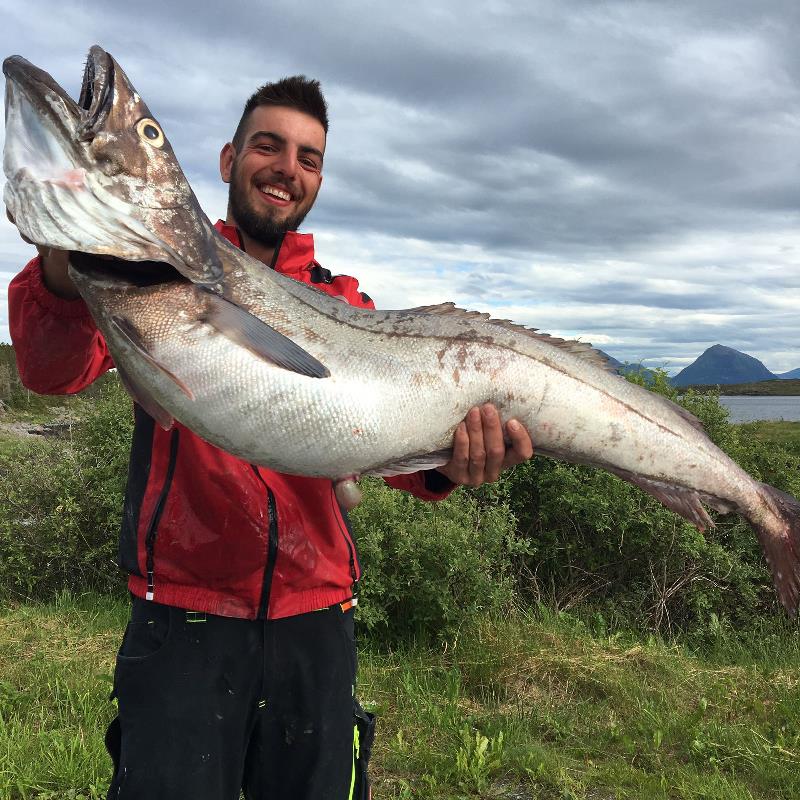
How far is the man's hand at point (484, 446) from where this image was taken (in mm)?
3141

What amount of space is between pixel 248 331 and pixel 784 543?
Answer: 3041 mm

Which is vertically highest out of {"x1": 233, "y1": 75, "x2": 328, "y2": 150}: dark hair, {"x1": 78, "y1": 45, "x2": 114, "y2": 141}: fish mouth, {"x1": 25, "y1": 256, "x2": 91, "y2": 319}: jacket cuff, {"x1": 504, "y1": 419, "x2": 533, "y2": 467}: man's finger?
{"x1": 233, "y1": 75, "x2": 328, "y2": 150}: dark hair

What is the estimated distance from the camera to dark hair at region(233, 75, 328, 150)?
3884 mm

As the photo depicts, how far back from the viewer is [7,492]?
8.50 m

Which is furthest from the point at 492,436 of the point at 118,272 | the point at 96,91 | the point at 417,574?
the point at 417,574

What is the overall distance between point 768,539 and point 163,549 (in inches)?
121

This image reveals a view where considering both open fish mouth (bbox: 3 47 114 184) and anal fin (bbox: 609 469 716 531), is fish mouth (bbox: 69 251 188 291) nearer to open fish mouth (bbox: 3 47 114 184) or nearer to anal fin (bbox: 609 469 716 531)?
open fish mouth (bbox: 3 47 114 184)

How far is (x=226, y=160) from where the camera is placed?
4027 millimetres

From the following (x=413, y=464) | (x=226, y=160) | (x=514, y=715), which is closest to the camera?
(x=413, y=464)

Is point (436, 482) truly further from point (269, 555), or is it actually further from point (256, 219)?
point (256, 219)

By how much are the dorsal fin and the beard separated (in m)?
0.92

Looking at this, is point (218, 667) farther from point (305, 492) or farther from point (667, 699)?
point (667, 699)

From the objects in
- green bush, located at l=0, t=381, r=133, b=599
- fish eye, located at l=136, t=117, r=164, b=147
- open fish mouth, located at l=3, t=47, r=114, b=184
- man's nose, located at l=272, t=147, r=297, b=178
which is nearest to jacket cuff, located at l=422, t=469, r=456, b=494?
man's nose, located at l=272, t=147, r=297, b=178

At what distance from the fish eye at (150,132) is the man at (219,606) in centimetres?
56
